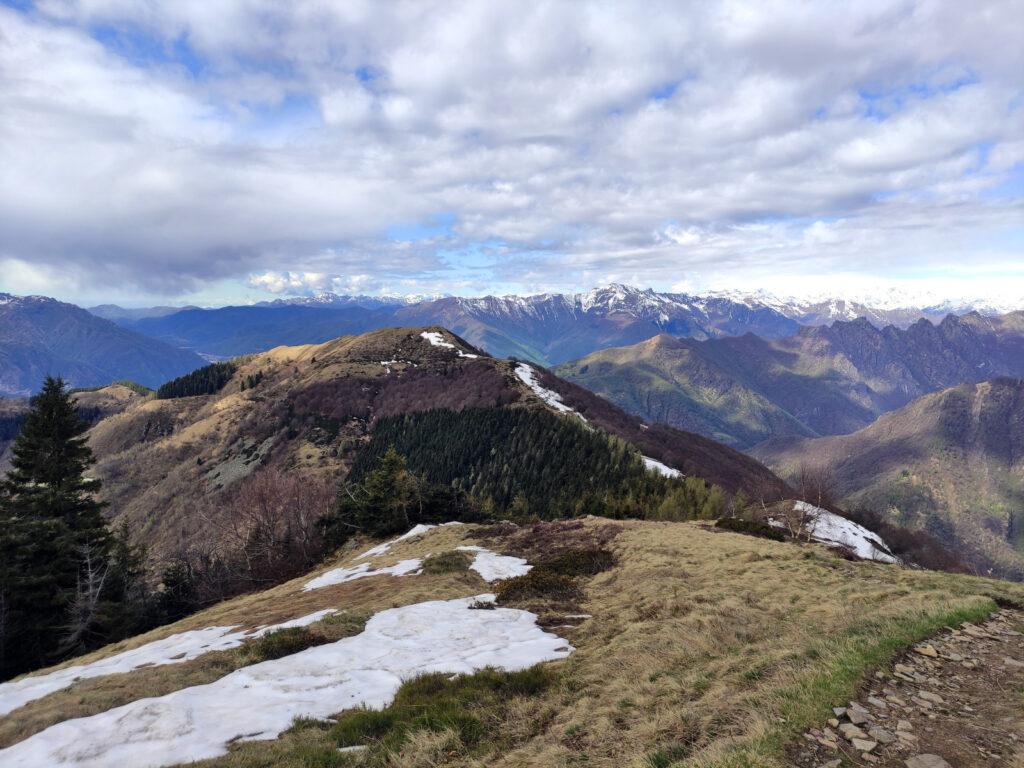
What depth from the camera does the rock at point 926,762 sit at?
24.1 ft

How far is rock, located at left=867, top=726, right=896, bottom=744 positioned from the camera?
8.04 metres

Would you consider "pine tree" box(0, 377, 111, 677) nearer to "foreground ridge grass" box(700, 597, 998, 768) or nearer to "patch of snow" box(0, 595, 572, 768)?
"patch of snow" box(0, 595, 572, 768)

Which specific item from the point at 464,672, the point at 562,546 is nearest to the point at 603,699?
the point at 464,672

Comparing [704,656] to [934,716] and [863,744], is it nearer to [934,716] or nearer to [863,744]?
[934,716]

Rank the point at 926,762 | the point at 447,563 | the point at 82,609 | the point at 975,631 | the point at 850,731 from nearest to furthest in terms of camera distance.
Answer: the point at 926,762, the point at 850,731, the point at 975,631, the point at 447,563, the point at 82,609

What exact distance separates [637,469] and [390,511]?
211 ft

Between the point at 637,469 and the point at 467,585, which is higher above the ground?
Answer: the point at 467,585

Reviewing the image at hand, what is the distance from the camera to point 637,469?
105188 millimetres

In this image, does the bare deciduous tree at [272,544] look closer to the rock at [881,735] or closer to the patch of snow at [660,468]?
the rock at [881,735]

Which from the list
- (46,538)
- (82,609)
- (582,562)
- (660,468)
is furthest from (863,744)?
Answer: (660,468)

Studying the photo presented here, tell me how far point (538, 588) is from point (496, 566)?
7535mm

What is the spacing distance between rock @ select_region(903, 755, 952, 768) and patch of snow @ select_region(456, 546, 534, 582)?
2430cm

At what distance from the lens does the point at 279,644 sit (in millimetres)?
19375

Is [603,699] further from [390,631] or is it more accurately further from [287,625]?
[287,625]
